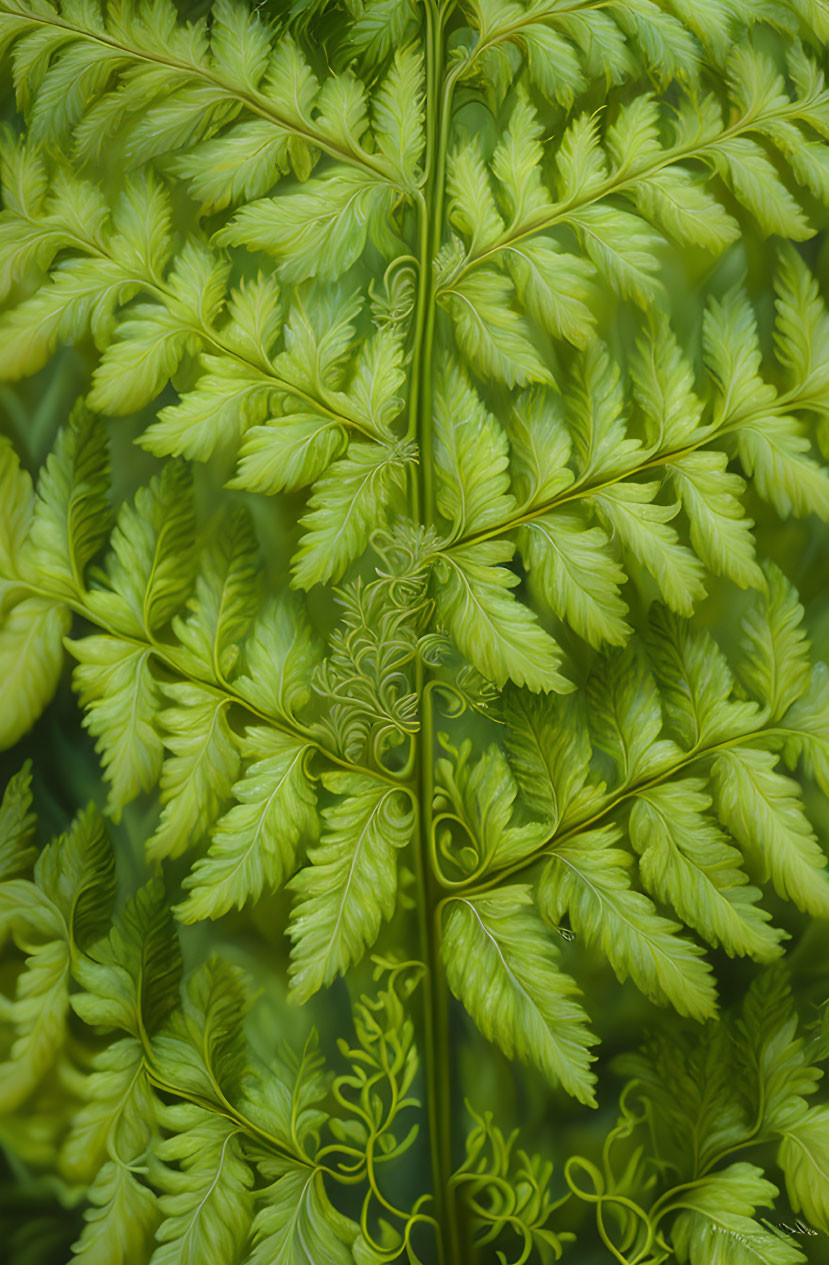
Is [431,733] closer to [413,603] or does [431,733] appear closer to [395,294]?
[413,603]

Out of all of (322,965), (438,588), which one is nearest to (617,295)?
(438,588)

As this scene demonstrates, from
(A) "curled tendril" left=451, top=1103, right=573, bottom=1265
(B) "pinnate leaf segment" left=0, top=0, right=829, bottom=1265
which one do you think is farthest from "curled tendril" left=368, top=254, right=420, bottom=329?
(A) "curled tendril" left=451, top=1103, right=573, bottom=1265

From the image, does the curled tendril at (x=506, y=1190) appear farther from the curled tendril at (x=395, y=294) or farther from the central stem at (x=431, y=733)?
the curled tendril at (x=395, y=294)

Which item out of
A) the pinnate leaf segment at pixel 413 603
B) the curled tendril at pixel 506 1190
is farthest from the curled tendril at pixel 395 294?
the curled tendril at pixel 506 1190

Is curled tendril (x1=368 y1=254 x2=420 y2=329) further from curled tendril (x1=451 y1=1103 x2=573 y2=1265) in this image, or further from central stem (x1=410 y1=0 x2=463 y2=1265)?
curled tendril (x1=451 y1=1103 x2=573 y2=1265)

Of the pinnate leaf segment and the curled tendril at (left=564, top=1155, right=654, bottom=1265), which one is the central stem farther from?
the curled tendril at (left=564, top=1155, right=654, bottom=1265)

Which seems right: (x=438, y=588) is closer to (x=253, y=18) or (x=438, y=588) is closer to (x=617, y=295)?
(x=617, y=295)

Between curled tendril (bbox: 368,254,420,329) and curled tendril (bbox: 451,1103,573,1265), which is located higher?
curled tendril (bbox: 368,254,420,329)

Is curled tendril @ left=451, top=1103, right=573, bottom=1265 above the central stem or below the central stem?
below

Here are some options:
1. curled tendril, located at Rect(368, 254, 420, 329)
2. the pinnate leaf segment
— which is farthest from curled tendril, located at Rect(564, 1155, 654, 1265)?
curled tendril, located at Rect(368, 254, 420, 329)
